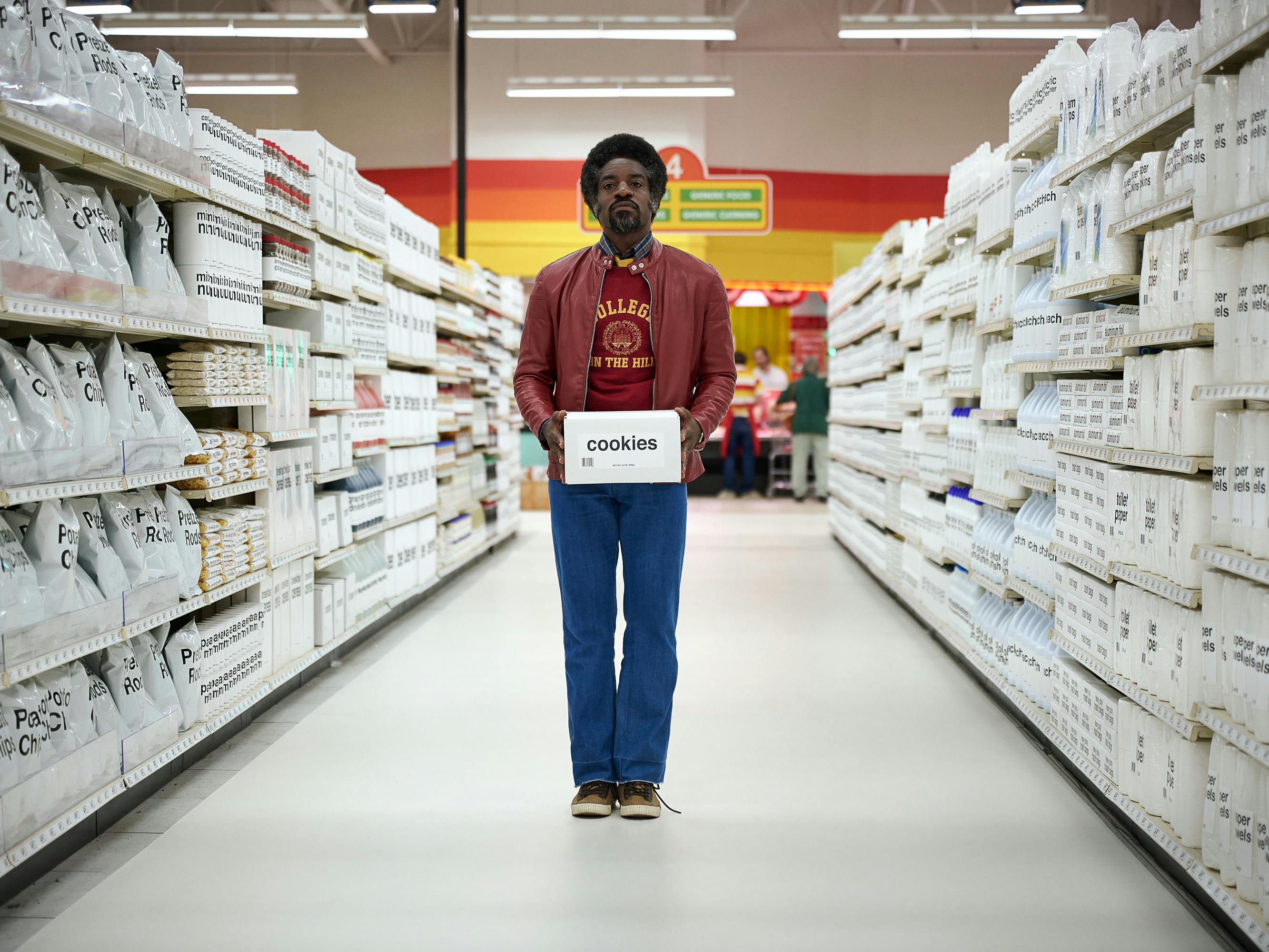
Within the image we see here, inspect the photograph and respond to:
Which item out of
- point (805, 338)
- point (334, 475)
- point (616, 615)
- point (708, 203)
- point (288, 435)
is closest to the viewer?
point (616, 615)

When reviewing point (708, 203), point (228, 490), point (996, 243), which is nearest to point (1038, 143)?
point (996, 243)

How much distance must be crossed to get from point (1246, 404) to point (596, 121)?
13084 millimetres

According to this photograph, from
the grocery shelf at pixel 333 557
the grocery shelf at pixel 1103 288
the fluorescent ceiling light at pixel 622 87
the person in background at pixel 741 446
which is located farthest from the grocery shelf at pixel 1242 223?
the person in background at pixel 741 446

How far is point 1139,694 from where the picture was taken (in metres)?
2.63

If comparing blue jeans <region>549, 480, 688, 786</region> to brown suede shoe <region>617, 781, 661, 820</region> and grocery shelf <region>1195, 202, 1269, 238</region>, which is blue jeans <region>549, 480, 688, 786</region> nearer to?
brown suede shoe <region>617, 781, 661, 820</region>

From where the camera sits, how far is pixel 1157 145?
3.01 metres

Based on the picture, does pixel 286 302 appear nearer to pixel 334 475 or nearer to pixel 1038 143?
pixel 334 475

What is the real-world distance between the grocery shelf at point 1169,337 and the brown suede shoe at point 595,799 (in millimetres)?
1869

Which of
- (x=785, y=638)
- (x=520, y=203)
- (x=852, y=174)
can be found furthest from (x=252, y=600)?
(x=852, y=174)

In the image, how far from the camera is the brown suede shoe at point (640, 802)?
2.95 metres

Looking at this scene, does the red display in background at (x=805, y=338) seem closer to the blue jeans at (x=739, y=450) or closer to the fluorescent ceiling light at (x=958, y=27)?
the blue jeans at (x=739, y=450)

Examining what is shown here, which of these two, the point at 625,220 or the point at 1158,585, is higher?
the point at 625,220

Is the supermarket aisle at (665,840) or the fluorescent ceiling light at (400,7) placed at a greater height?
the fluorescent ceiling light at (400,7)

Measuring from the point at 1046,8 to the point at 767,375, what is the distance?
6.72 metres
